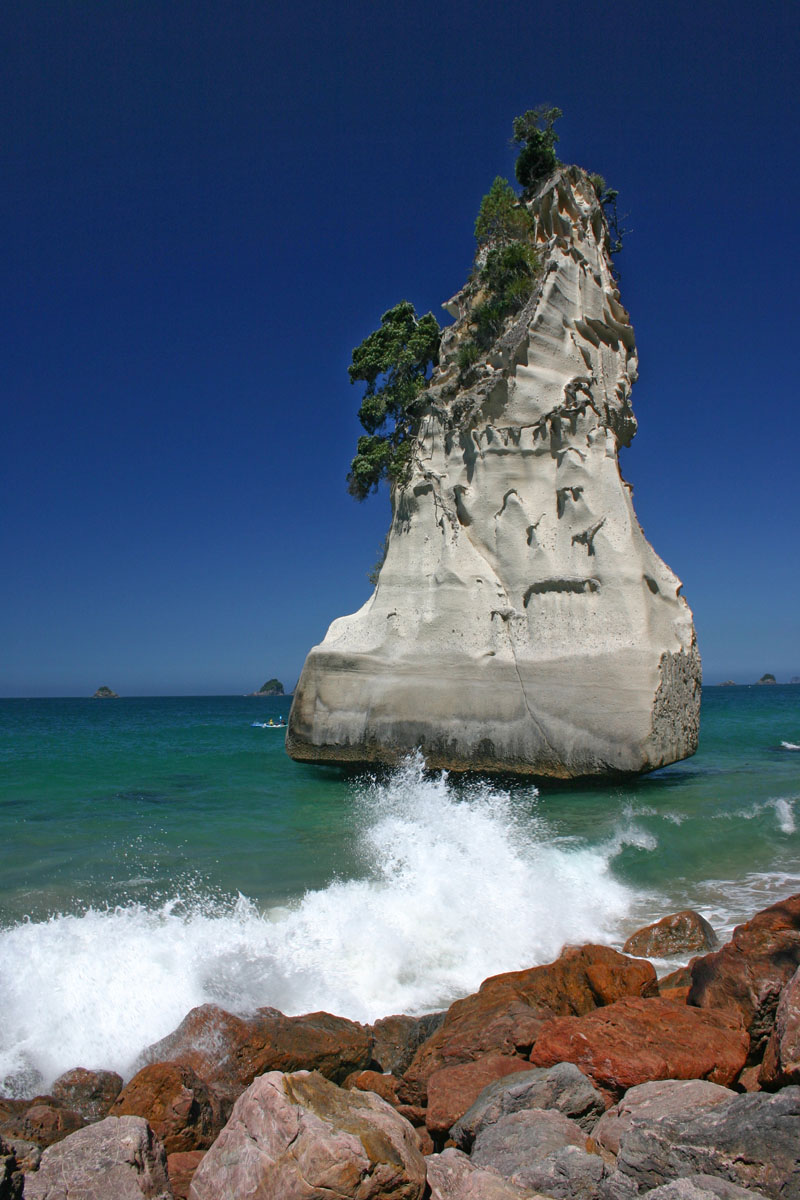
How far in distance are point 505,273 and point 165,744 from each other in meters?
22.1

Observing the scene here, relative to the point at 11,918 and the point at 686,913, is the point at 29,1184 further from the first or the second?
the point at 686,913

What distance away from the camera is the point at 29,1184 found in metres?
2.88

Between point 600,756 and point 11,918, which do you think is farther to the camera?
point 600,756

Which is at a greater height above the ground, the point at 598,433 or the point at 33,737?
the point at 598,433

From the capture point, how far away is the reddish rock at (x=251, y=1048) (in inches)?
179

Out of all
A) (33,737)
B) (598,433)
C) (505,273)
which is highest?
(505,273)

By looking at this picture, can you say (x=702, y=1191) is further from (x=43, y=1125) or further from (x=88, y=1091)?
(x=88, y=1091)

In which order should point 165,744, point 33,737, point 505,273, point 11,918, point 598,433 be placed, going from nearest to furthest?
1. point 11,918
2. point 598,433
3. point 505,273
4. point 165,744
5. point 33,737

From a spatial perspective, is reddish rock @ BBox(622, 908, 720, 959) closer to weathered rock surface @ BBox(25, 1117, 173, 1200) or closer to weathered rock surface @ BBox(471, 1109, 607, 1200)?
weathered rock surface @ BBox(471, 1109, 607, 1200)

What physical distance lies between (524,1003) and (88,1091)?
287 cm

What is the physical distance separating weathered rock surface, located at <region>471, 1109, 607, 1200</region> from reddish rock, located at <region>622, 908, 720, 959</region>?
3.33m

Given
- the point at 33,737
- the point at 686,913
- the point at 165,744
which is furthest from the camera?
the point at 33,737

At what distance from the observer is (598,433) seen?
14625mm

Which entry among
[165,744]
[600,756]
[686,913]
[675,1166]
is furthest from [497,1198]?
[165,744]
